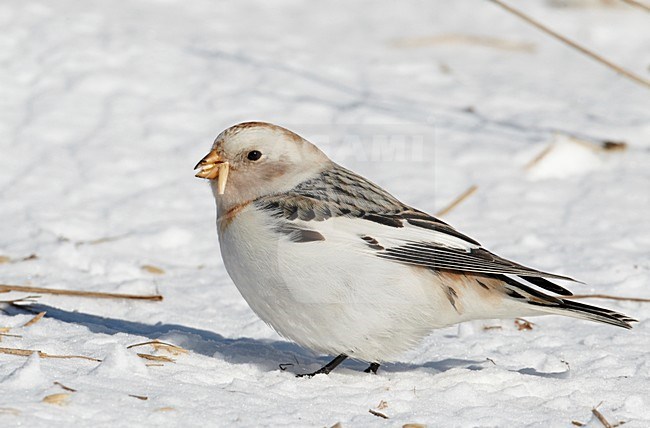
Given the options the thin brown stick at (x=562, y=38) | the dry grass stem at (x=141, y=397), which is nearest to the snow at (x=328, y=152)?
the dry grass stem at (x=141, y=397)

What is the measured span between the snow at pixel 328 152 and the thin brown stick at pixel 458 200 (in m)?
0.04

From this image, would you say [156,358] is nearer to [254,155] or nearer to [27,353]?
[27,353]

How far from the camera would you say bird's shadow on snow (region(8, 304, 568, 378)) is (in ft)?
12.6

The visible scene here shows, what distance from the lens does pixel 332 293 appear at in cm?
349

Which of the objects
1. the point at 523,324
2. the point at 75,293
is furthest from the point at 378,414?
the point at 75,293

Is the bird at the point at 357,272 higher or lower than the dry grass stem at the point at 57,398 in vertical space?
higher

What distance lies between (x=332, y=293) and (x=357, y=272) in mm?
119

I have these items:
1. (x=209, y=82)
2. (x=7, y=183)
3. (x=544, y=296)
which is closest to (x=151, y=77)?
(x=209, y=82)

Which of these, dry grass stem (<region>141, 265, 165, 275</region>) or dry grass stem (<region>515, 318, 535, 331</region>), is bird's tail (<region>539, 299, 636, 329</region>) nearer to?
dry grass stem (<region>515, 318, 535, 331</region>)

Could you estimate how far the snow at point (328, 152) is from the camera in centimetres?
337

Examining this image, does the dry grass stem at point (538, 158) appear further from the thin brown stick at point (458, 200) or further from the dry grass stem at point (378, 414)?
the dry grass stem at point (378, 414)

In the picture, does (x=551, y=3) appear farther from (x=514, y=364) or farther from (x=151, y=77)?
(x=514, y=364)

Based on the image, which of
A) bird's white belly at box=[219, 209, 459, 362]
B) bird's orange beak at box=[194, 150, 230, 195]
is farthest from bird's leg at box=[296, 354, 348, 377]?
bird's orange beak at box=[194, 150, 230, 195]

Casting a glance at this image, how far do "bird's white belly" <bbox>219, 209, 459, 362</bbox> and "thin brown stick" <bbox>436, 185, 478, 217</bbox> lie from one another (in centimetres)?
207
